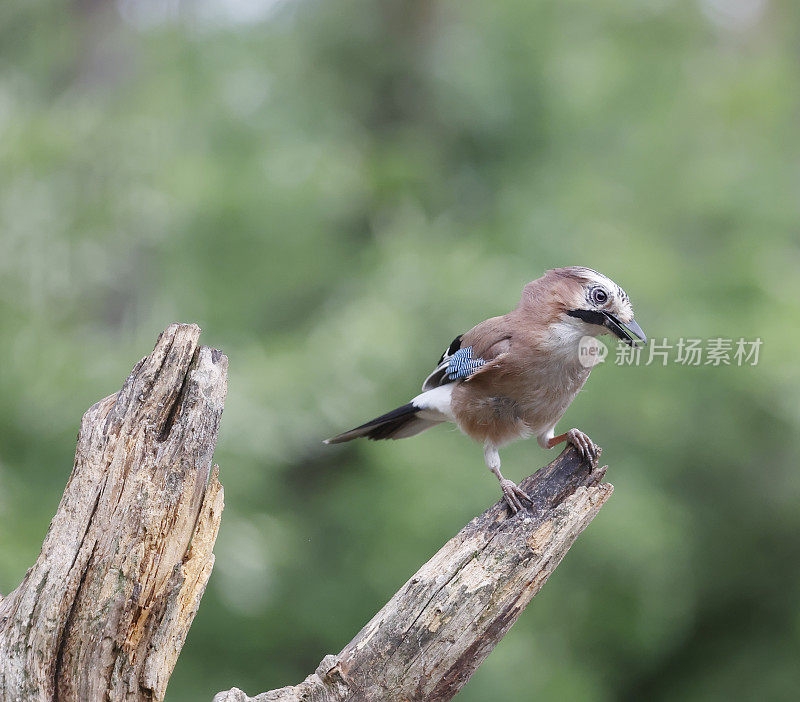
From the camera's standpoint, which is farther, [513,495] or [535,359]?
[535,359]

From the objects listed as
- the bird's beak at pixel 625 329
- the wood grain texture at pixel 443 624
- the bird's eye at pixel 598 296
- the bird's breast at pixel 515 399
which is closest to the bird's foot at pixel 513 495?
the wood grain texture at pixel 443 624

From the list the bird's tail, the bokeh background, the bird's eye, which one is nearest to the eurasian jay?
the bird's eye

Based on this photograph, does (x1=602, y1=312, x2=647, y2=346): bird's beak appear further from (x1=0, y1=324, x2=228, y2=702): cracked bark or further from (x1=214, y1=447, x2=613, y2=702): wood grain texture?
(x1=0, y1=324, x2=228, y2=702): cracked bark

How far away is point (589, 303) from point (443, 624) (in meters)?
1.50

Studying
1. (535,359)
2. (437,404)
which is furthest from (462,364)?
(535,359)

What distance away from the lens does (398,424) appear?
4.50m

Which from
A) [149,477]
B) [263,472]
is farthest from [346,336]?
[149,477]

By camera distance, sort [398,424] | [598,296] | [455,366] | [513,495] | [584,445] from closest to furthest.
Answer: [513,495] → [584,445] → [598,296] → [455,366] → [398,424]

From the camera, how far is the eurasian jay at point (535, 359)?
12.0 feet

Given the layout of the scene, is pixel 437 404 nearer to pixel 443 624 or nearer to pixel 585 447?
pixel 585 447

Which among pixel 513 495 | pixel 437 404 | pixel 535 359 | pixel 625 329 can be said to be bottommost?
pixel 513 495

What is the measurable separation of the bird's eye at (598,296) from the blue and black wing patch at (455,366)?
616mm

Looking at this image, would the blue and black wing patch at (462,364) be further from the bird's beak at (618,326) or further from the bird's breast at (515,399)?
the bird's beak at (618,326)

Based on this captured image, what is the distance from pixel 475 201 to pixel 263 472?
13.1ft
